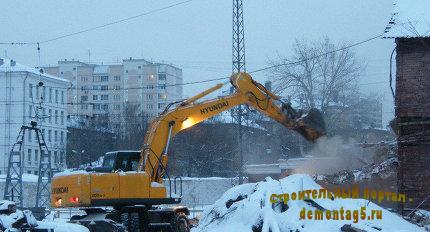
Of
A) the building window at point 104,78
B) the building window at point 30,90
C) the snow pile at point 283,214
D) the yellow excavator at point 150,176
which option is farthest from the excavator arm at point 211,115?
the building window at point 104,78

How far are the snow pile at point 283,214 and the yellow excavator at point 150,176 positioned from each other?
1491mm

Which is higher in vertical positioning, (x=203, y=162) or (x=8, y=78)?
(x=8, y=78)

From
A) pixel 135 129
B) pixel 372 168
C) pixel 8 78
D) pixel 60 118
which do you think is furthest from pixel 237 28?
pixel 60 118

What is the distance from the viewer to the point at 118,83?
13062cm

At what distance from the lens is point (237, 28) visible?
40281 mm

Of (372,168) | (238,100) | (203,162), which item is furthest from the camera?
(203,162)

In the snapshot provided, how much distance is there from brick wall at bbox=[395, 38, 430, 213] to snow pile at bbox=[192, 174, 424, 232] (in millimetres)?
4033

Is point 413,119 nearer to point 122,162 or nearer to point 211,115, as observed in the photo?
point 211,115

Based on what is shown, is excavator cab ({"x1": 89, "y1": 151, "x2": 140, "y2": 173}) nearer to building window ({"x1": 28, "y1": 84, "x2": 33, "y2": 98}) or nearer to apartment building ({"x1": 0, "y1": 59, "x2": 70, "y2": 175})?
apartment building ({"x1": 0, "y1": 59, "x2": 70, "y2": 175})

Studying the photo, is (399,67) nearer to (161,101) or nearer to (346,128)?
(346,128)

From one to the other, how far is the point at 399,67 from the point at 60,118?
66.3m

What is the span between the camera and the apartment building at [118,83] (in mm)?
121875

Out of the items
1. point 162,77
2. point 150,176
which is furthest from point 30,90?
point 150,176

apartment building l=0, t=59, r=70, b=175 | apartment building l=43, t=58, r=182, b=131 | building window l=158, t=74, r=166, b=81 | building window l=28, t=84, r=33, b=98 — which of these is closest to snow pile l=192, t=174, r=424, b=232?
apartment building l=0, t=59, r=70, b=175
